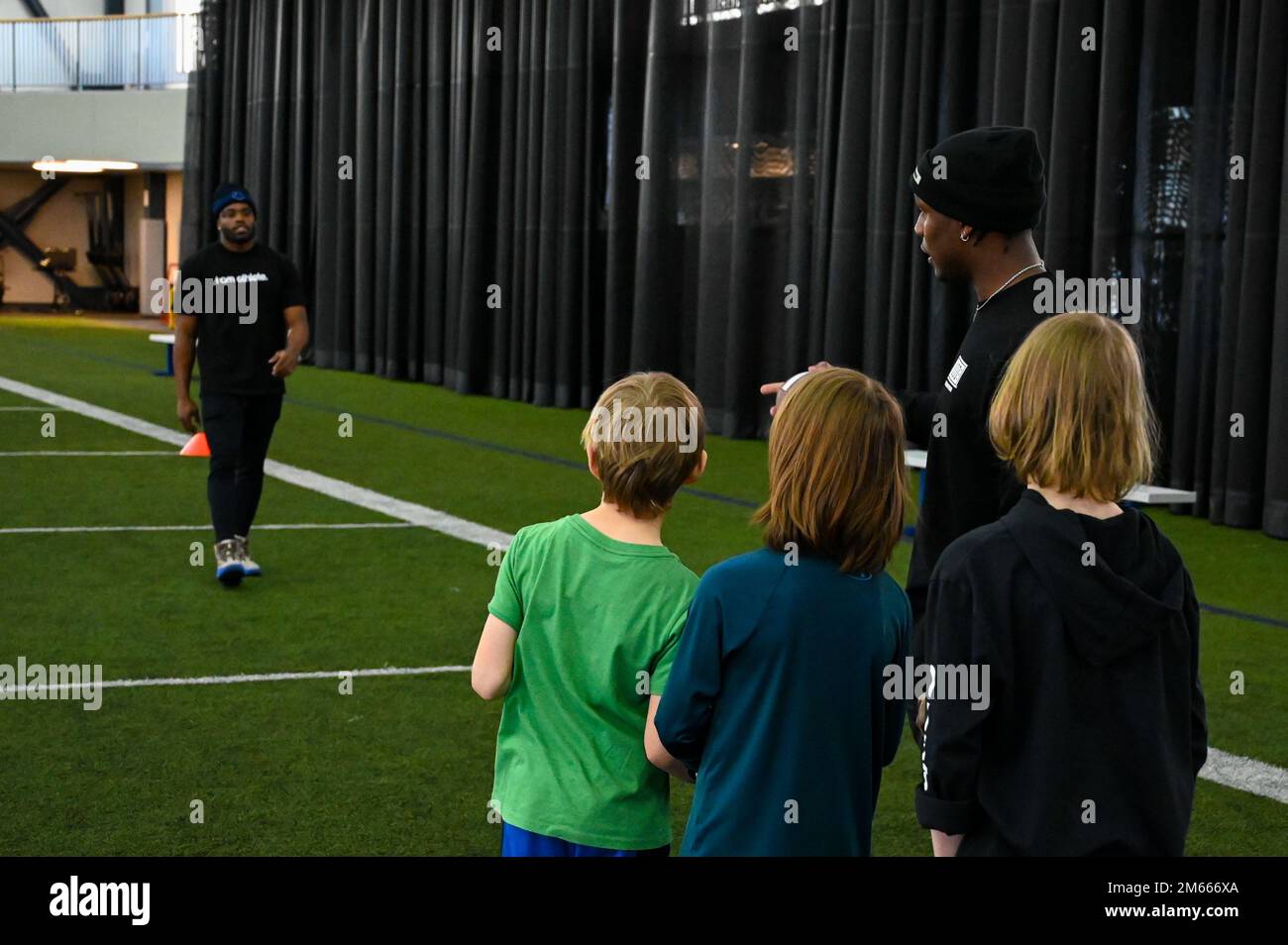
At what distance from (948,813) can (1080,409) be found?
1.95 feet

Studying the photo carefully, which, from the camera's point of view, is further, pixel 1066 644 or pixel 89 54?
pixel 89 54

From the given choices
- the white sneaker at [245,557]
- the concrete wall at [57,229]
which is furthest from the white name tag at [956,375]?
the concrete wall at [57,229]

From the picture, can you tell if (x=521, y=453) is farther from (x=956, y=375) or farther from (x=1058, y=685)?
(x=1058, y=685)

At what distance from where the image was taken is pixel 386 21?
20.7 metres

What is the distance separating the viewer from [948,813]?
7.79 feet

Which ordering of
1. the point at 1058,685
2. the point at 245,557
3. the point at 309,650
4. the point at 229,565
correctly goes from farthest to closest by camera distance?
1. the point at 245,557
2. the point at 229,565
3. the point at 309,650
4. the point at 1058,685

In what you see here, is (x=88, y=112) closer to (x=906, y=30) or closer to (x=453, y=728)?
(x=906, y=30)

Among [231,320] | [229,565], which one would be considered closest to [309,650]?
[229,565]

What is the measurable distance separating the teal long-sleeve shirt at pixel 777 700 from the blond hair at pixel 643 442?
0.35m

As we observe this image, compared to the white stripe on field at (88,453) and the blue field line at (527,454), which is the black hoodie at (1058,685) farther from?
the white stripe on field at (88,453)

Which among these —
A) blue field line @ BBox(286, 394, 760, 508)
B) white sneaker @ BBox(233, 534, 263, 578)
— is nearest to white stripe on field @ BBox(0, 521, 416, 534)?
white sneaker @ BBox(233, 534, 263, 578)

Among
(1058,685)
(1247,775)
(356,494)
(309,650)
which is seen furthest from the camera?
(356,494)

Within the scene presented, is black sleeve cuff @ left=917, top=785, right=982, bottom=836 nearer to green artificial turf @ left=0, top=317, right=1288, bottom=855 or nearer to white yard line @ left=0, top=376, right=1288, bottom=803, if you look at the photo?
green artificial turf @ left=0, top=317, right=1288, bottom=855

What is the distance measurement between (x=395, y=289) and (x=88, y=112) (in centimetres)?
1509
